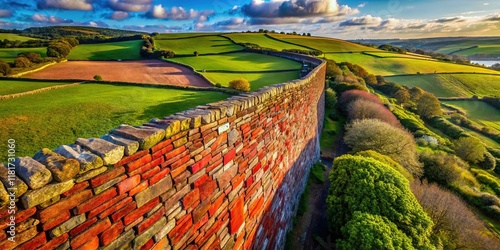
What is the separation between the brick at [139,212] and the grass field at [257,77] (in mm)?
27382

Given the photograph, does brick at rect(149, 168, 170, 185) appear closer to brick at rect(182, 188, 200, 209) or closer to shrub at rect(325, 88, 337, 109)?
brick at rect(182, 188, 200, 209)

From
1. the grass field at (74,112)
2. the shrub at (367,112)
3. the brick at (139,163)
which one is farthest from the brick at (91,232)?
the shrub at (367,112)

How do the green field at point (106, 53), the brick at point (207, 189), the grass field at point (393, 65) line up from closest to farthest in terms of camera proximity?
the brick at point (207, 189), the green field at point (106, 53), the grass field at point (393, 65)

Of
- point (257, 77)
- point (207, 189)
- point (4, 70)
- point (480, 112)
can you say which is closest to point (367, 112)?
point (257, 77)

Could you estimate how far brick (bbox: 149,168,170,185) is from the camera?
10.4ft

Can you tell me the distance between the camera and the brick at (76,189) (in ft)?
7.63

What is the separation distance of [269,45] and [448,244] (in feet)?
199

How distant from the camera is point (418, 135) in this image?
106 ft

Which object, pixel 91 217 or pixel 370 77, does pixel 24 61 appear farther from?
pixel 370 77

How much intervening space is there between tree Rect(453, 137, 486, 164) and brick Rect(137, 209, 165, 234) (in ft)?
125

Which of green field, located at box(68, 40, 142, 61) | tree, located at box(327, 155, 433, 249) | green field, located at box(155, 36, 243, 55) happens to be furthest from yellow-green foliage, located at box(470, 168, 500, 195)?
green field, located at box(68, 40, 142, 61)

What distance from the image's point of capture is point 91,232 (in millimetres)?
2557

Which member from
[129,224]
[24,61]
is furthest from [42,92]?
[129,224]

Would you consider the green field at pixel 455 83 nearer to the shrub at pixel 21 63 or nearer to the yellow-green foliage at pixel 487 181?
the yellow-green foliage at pixel 487 181
